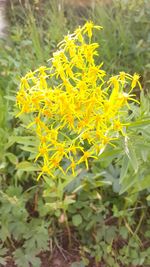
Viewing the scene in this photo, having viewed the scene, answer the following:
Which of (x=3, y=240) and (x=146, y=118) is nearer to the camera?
(x=146, y=118)

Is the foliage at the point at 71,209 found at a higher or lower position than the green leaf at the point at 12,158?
lower

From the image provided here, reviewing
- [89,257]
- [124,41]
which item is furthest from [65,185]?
[124,41]

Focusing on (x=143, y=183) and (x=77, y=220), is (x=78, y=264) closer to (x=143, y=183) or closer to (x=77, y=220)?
(x=77, y=220)

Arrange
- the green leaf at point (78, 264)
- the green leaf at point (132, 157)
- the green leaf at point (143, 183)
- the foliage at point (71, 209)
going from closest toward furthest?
the green leaf at point (132, 157) → the green leaf at point (143, 183) → the foliage at point (71, 209) → the green leaf at point (78, 264)

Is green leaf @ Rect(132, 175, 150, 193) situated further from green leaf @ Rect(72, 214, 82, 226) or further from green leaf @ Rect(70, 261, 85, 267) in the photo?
green leaf @ Rect(70, 261, 85, 267)

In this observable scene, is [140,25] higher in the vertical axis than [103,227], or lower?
higher

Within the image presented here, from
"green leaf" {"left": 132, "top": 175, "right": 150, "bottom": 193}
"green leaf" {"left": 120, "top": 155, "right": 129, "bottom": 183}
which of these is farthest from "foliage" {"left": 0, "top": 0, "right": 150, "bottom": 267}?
"green leaf" {"left": 120, "top": 155, "right": 129, "bottom": 183}

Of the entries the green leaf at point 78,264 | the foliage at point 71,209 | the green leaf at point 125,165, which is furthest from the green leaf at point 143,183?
the green leaf at point 78,264

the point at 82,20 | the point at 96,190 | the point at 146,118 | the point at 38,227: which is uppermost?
the point at 82,20

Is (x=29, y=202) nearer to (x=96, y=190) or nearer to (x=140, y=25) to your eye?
(x=96, y=190)

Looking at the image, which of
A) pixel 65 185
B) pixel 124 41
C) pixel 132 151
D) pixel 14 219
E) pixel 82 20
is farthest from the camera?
pixel 82 20

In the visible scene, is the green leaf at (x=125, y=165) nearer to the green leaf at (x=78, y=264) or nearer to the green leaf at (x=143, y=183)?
the green leaf at (x=143, y=183)
